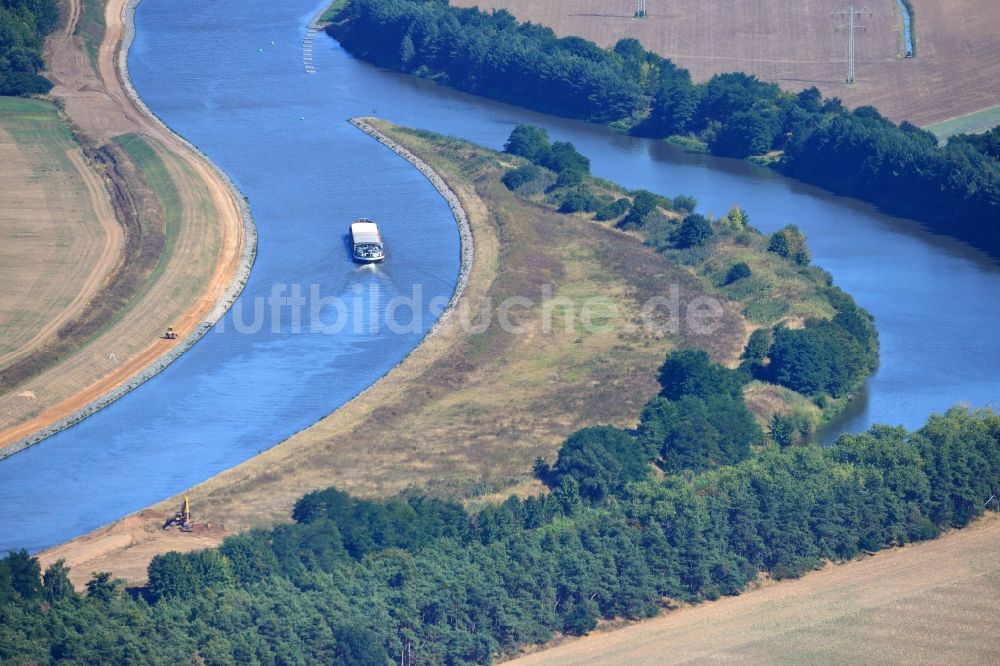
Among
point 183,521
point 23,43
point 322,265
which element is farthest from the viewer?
point 23,43

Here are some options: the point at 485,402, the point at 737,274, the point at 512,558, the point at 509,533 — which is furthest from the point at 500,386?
the point at 512,558

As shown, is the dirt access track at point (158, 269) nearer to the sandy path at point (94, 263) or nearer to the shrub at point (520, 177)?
the sandy path at point (94, 263)

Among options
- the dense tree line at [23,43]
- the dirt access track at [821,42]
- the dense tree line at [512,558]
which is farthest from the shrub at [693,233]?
the dense tree line at [23,43]

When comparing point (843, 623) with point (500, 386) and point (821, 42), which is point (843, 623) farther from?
point (821, 42)

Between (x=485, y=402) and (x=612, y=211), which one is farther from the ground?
(x=612, y=211)

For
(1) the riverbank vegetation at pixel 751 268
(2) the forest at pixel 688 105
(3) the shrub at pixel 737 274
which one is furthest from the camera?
(2) the forest at pixel 688 105

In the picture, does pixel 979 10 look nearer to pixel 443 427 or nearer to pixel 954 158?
pixel 954 158

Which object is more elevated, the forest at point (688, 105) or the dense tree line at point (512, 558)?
the forest at point (688, 105)

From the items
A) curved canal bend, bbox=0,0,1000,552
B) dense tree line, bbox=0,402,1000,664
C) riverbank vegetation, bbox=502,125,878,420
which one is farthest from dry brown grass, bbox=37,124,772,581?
dense tree line, bbox=0,402,1000,664
